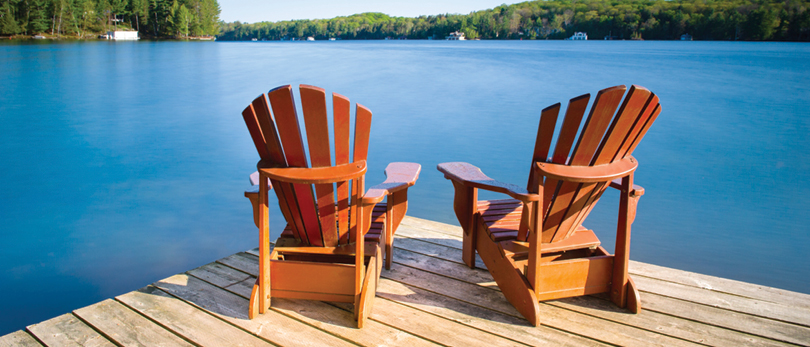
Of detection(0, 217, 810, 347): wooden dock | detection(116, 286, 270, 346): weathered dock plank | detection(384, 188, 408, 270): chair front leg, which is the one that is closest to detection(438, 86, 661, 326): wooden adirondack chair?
detection(0, 217, 810, 347): wooden dock

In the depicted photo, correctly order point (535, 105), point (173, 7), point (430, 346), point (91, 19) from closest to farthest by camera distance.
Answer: point (430, 346) < point (535, 105) < point (91, 19) < point (173, 7)

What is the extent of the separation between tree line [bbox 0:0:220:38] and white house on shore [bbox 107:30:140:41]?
839 mm

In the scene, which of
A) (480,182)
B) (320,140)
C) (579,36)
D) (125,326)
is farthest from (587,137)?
(579,36)

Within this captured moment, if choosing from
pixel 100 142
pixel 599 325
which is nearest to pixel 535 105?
pixel 100 142

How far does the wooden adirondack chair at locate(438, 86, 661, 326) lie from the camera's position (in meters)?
1.82

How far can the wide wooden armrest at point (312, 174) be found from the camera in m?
1.82

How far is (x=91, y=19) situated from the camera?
152 ft

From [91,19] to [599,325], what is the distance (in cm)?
5724

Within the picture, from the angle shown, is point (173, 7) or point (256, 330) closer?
point (256, 330)

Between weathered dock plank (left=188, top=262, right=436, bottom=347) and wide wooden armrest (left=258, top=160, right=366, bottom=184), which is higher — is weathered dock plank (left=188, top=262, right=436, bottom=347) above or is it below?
below

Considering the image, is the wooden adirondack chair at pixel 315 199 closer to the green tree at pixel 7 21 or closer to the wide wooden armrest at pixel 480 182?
the wide wooden armrest at pixel 480 182

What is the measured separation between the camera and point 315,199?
2176 millimetres

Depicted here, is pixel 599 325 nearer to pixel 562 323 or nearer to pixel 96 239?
pixel 562 323

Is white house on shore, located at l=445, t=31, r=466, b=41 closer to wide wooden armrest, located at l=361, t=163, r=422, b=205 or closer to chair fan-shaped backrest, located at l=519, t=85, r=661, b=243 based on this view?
wide wooden armrest, located at l=361, t=163, r=422, b=205
